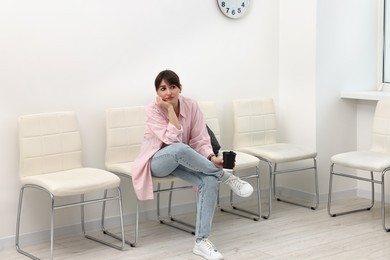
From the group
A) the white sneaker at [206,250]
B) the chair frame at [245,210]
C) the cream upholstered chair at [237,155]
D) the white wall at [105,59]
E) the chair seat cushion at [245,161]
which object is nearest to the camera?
the white sneaker at [206,250]

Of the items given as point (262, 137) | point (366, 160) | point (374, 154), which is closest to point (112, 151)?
point (262, 137)

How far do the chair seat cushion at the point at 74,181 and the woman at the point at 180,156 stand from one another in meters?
0.22

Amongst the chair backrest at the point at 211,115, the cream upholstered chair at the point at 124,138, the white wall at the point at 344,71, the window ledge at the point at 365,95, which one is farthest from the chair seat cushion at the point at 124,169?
the window ledge at the point at 365,95

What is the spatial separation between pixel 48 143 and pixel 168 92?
0.81 meters

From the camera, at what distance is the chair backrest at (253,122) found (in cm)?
507

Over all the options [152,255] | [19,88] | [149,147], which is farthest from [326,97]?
[19,88]

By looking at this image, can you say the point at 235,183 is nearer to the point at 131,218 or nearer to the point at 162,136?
the point at 162,136

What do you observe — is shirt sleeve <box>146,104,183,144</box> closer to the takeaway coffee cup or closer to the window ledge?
the takeaway coffee cup

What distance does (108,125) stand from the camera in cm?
445

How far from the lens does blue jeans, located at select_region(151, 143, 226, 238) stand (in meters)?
4.05

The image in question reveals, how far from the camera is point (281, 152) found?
4898 millimetres

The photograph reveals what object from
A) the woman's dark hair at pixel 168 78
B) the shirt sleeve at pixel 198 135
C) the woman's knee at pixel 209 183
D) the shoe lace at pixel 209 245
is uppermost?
the woman's dark hair at pixel 168 78

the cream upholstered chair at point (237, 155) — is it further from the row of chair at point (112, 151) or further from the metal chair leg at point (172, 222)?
the metal chair leg at point (172, 222)

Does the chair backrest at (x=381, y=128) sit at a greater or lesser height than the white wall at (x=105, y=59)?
lesser
